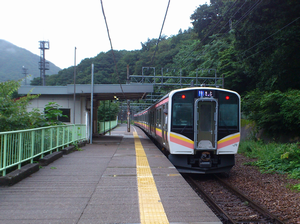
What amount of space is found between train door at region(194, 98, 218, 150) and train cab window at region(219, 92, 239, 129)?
26cm

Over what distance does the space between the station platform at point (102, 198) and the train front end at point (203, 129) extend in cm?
123

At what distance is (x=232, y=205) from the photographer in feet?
20.6

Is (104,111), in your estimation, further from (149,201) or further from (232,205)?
(149,201)

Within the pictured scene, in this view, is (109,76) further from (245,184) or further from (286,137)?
(245,184)

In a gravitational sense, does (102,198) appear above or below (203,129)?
below

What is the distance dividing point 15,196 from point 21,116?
136 inches

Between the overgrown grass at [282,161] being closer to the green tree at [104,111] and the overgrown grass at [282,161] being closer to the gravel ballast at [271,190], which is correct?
the gravel ballast at [271,190]

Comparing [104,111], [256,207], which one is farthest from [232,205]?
[104,111]

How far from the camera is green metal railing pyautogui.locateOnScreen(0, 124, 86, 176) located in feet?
18.7

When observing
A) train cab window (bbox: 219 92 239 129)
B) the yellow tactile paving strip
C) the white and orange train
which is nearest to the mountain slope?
the white and orange train

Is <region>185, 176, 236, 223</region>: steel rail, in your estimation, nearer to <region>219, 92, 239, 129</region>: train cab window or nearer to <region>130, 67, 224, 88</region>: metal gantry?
<region>219, 92, 239, 129</region>: train cab window

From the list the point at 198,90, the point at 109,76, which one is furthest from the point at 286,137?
the point at 109,76

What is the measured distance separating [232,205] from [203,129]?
2.99 m

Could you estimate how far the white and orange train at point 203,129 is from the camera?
28.3ft
